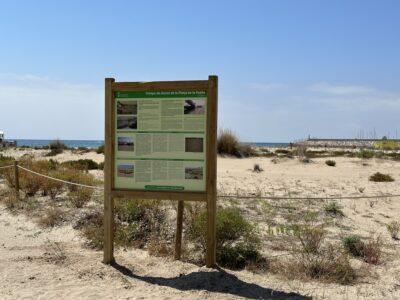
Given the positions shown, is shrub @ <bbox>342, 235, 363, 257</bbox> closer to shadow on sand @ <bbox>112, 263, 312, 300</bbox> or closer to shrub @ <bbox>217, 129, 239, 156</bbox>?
shadow on sand @ <bbox>112, 263, 312, 300</bbox>

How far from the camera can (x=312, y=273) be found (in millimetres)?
6926

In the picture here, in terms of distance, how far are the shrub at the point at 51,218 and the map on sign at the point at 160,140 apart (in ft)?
12.0

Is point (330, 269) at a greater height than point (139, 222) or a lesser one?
lesser

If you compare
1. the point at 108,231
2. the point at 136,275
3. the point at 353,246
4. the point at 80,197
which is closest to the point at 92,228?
the point at 108,231

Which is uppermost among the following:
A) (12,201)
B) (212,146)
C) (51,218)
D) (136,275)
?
(212,146)

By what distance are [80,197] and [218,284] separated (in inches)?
235

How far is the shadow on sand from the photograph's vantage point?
6.12 metres

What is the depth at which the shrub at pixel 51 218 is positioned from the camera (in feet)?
33.6

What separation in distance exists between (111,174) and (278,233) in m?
3.55

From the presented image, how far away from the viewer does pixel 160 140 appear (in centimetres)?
698

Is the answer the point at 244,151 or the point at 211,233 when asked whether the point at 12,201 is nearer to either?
the point at 211,233

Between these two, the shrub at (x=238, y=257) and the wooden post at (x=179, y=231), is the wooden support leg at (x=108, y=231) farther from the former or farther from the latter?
the shrub at (x=238, y=257)

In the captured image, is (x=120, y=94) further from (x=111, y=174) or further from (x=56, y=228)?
(x=56, y=228)

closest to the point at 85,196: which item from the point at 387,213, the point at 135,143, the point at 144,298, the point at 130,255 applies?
the point at 130,255
